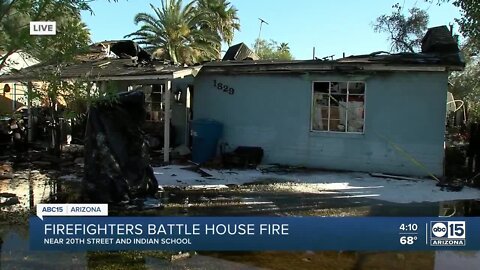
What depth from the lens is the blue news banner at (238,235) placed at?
203 inches

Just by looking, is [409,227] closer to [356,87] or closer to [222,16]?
[356,87]

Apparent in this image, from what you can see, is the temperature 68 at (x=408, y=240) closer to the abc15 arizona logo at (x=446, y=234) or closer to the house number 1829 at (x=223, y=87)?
the abc15 arizona logo at (x=446, y=234)

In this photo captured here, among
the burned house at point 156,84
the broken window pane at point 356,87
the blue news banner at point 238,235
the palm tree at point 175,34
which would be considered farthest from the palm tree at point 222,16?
the blue news banner at point 238,235

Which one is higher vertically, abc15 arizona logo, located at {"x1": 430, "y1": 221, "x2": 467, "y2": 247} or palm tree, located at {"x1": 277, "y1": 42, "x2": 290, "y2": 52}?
palm tree, located at {"x1": 277, "y1": 42, "x2": 290, "y2": 52}

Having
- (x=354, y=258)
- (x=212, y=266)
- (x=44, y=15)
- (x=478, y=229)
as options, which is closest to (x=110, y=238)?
(x=212, y=266)

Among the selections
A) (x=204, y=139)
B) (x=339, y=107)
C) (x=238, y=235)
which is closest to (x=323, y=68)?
(x=339, y=107)

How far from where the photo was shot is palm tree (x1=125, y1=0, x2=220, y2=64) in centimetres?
2845

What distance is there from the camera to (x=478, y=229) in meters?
5.55

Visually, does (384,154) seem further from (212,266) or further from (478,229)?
(212,266)

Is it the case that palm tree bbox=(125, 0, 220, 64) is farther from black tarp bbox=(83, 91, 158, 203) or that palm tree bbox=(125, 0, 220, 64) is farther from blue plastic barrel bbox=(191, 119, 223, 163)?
black tarp bbox=(83, 91, 158, 203)

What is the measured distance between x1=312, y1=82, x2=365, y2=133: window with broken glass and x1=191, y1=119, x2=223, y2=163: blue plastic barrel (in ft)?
9.34

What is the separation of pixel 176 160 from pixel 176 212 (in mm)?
5790

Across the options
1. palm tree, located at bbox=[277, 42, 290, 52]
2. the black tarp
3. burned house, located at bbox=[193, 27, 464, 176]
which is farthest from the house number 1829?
palm tree, located at bbox=[277, 42, 290, 52]

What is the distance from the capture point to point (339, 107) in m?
11.8
